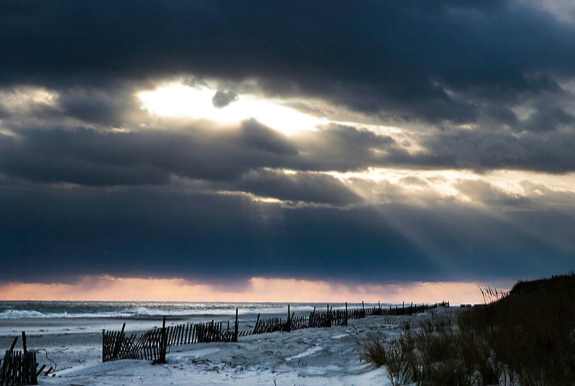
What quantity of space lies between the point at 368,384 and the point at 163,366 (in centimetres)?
694

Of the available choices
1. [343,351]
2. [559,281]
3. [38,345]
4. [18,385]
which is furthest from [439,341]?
[38,345]

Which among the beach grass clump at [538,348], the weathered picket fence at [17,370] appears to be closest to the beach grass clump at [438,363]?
the beach grass clump at [538,348]

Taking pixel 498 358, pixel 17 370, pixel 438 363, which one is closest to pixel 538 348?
pixel 498 358

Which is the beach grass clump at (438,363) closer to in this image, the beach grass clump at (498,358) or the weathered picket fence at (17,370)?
the beach grass clump at (498,358)

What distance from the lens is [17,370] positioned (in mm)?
11219

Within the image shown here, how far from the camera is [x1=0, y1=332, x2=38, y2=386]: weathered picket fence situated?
11.0 m

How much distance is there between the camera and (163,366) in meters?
13.9

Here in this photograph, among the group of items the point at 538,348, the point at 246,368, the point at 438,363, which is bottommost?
the point at 246,368

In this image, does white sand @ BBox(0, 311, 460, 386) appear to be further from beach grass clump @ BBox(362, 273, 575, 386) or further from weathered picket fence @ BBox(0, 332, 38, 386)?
beach grass clump @ BBox(362, 273, 575, 386)

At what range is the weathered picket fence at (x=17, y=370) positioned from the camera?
11.0 m

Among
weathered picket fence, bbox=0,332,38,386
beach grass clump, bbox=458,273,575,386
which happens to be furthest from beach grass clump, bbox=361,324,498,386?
weathered picket fence, bbox=0,332,38,386

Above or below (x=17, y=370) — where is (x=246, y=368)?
below

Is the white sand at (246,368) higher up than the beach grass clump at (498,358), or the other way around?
the beach grass clump at (498,358)

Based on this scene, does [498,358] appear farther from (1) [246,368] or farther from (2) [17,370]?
(2) [17,370]
